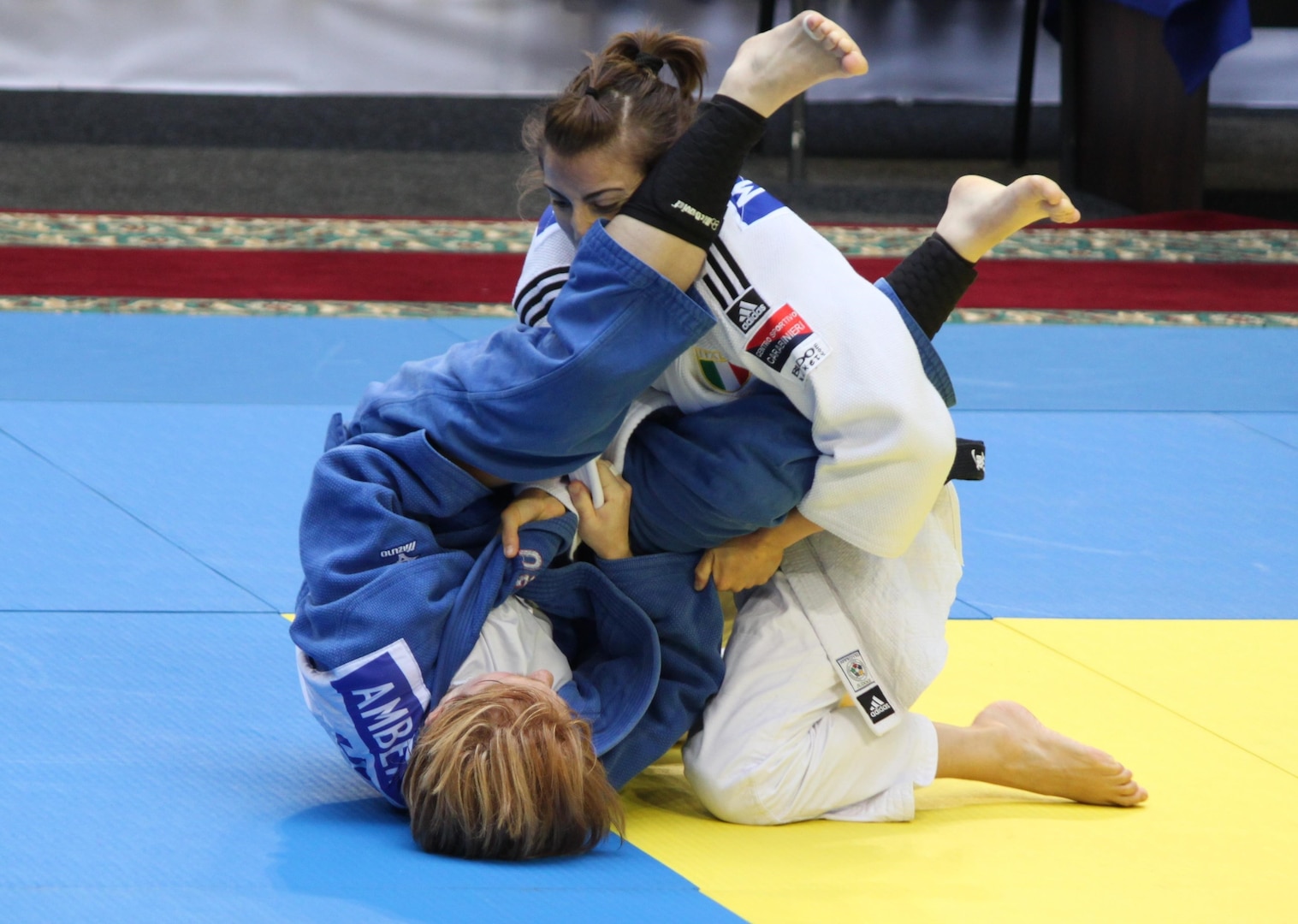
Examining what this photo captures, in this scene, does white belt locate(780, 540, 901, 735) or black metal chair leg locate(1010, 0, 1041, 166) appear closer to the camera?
white belt locate(780, 540, 901, 735)

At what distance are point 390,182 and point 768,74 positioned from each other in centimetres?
436

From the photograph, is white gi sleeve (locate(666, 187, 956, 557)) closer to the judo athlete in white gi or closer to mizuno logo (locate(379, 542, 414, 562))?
the judo athlete in white gi

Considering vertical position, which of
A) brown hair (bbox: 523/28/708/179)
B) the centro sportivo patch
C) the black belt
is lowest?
the black belt

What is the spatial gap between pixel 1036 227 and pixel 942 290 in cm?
379

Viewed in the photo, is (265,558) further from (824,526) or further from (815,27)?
(815,27)

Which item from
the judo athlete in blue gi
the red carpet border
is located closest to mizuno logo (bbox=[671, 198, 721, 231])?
the judo athlete in blue gi

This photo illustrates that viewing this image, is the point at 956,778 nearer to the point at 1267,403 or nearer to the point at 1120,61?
the point at 1267,403

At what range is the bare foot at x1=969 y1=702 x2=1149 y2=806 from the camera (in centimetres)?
181

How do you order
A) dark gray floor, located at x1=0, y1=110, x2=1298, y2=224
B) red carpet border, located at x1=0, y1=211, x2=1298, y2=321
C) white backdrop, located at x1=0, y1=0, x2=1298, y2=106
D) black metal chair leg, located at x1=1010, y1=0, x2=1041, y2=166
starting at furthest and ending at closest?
1. white backdrop, located at x1=0, y1=0, x2=1298, y2=106
2. black metal chair leg, located at x1=1010, y1=0, x2=1041, y2=166
3. dark gray floor, located at x1=0, y1=110, x2=1298, y2=224
4. red carpet border, located at x1=0, y1=211, x2=1298, y2=321

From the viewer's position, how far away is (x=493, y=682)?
5.21 feet

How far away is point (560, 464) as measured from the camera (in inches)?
65.4

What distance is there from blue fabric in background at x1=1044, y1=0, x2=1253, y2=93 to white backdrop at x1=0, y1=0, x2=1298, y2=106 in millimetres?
2703

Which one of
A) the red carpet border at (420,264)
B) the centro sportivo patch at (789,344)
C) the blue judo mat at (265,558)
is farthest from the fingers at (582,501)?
the red carpet border at (420,264)

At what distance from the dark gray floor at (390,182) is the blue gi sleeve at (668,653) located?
3345mm
